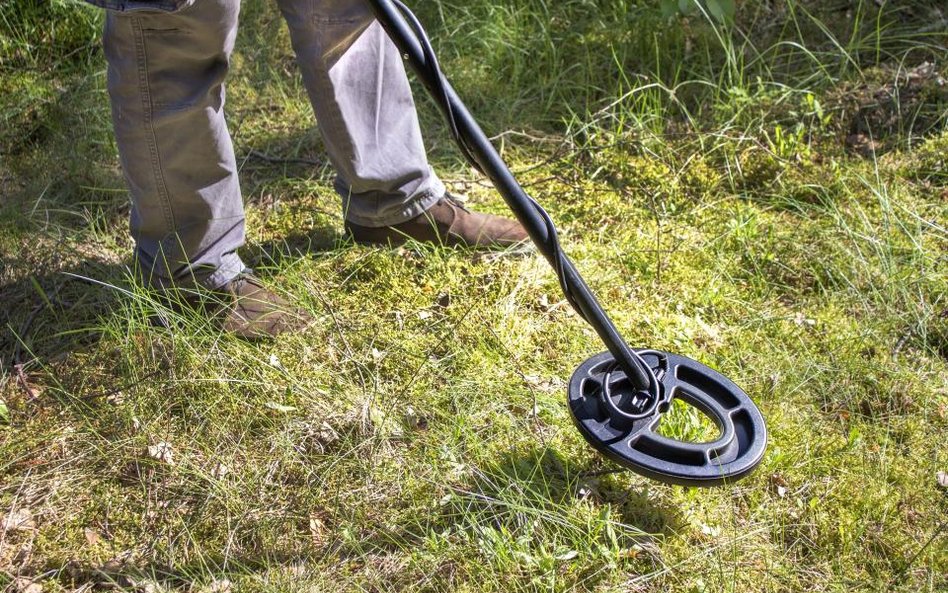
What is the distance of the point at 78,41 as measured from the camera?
357cm

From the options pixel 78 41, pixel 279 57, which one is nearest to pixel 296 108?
pixel 279 57

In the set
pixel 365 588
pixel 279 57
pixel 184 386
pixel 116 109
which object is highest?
pixel 116 109

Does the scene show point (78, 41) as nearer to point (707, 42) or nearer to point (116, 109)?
A: point (116, 109)

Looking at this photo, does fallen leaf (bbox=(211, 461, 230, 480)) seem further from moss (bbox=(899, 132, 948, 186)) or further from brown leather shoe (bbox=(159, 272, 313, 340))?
moss (bbox=(899, 132, 948, 186))

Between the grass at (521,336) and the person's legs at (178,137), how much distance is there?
162mm

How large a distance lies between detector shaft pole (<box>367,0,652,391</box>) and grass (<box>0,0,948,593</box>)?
14.5 inches

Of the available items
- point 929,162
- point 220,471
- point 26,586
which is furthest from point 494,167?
point 929,162

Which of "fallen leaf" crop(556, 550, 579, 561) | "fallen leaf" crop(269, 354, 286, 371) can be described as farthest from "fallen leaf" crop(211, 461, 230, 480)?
"fallen leaf" crop(556, 550, 579, 561)

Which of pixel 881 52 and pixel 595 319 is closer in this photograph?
pixel 595 319

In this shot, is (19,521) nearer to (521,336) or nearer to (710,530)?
(521,336)

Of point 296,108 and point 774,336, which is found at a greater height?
point 296,108

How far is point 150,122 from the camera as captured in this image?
82.6 inches

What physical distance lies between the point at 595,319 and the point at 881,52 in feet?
7.28

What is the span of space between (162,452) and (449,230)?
3.39ft
